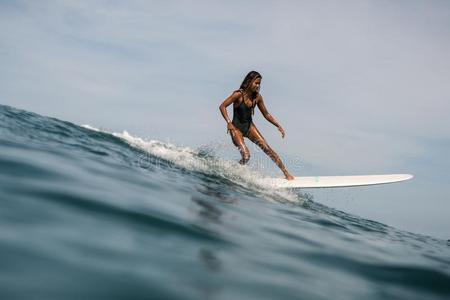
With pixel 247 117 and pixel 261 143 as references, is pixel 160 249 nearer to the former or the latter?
pixel 247 117

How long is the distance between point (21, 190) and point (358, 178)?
33.6 ft

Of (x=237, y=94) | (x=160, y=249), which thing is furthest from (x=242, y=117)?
(x=160, y=249)

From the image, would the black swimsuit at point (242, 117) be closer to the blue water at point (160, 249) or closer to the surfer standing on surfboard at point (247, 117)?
the surfer standing on surfboard at point (247, 117)

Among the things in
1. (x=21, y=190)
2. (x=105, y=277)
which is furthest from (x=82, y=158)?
(x=105, y=277)

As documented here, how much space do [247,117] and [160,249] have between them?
7.92 m

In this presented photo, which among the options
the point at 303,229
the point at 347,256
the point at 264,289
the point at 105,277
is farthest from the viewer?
the point at 303,229

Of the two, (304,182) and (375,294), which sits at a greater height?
(304,182)

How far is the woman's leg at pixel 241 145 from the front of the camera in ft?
34.0

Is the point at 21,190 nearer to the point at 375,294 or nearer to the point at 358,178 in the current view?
the point at 375,294

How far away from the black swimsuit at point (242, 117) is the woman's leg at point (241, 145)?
220 millimetres

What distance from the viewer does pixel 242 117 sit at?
10.7 meters

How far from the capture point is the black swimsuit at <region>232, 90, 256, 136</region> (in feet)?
34.6

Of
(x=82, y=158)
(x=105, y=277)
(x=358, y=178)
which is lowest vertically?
(x=105, y=277)

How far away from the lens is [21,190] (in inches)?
146
